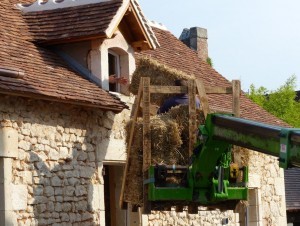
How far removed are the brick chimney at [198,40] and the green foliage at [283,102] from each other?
12948mm

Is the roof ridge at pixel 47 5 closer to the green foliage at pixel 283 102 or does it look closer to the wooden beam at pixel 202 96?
the wooden beam at pixel 202 96

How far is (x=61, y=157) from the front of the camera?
1230 centimetres

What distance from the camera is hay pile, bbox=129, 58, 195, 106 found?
12.0m

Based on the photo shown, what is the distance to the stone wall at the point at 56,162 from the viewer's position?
11445mm

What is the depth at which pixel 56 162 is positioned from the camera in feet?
40.0

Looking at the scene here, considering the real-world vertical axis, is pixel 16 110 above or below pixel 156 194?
above

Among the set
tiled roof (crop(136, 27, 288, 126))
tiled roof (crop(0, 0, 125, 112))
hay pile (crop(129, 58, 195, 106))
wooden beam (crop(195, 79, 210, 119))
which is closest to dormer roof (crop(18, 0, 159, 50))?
tiled roof (crop(0, 0, 125, 112))

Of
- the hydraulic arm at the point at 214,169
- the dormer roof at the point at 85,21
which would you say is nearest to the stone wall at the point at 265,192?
the dormer roof at the point at 85,21

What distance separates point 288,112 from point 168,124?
83.3 feet

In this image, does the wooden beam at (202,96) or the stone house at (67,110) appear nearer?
the wooden beam at (202,96)

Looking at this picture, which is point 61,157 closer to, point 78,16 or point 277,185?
point 78,16

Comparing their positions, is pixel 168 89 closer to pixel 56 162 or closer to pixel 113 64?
pixel 56 162

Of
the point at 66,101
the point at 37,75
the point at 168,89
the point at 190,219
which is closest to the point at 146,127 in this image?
the point at 168,89

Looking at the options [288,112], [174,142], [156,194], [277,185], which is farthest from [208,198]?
[288,112]
